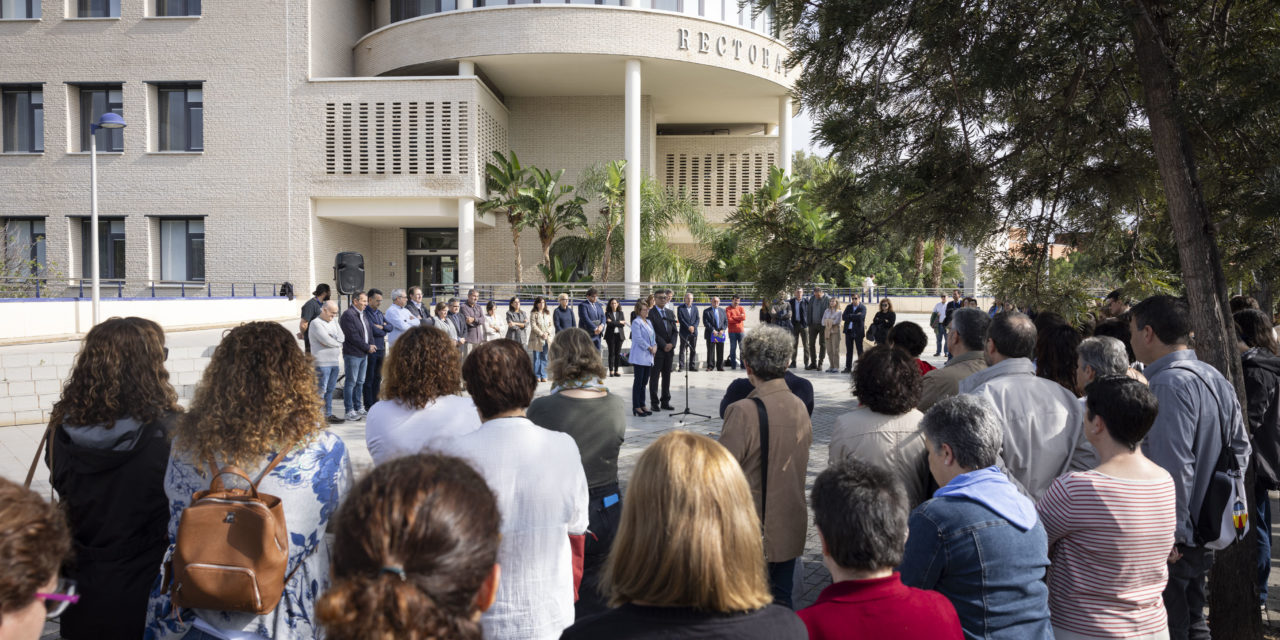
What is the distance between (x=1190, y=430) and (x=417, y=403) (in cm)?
336

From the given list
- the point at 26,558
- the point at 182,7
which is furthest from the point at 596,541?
the point at 182,7

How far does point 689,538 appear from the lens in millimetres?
1574

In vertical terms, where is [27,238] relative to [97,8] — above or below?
below

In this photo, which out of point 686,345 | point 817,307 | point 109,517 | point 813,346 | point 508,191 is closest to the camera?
point 109,517

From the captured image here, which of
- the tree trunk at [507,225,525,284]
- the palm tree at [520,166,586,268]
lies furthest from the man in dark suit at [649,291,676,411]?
the tree trunk at [507,225,525,284]

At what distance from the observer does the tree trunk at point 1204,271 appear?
3.81 meters

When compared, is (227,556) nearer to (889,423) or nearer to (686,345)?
(889,423)

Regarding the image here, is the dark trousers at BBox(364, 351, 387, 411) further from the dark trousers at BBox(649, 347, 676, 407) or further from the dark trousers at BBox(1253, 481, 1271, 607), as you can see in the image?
the dark trousers at BBox(1253, 481, 1271, 607)

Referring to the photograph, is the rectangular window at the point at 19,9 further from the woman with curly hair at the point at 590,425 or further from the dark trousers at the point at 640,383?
the woman with curly hair at the point at 590,425

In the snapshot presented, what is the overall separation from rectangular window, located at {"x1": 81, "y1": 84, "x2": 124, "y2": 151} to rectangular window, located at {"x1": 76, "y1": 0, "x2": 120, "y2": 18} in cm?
253

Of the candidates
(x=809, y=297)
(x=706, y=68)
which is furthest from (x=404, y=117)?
(x=809, y=297)

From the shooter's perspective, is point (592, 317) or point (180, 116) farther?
point (180, 116)

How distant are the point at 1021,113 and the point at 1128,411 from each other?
103 inches

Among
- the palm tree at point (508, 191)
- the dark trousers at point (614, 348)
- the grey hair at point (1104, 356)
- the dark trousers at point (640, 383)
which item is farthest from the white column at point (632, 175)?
the grey hair at point (1104, 356)
